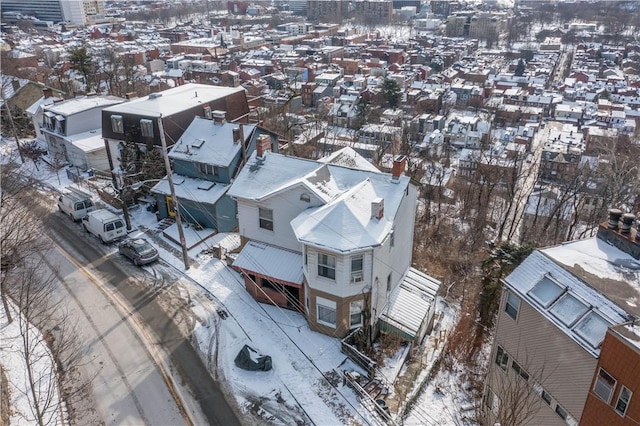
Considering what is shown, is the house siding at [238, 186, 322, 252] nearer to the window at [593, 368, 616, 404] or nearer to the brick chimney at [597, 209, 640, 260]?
the brick chimney at [597, 209, 640, 260]

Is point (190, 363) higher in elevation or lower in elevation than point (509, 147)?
higher

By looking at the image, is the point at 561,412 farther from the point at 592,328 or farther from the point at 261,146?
the point at 261,146

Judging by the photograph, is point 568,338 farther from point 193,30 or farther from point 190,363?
point 193,30

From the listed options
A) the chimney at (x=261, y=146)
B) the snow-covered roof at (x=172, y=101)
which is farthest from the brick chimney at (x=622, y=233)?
the snow-covered roof at (x=172, y=101)

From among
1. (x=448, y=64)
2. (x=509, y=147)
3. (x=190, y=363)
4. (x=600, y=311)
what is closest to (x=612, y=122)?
(x=509, y=147)

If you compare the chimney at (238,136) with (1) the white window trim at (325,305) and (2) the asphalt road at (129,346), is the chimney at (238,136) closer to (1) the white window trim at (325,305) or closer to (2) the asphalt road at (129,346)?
(2) the asphalt road at (129,346)
